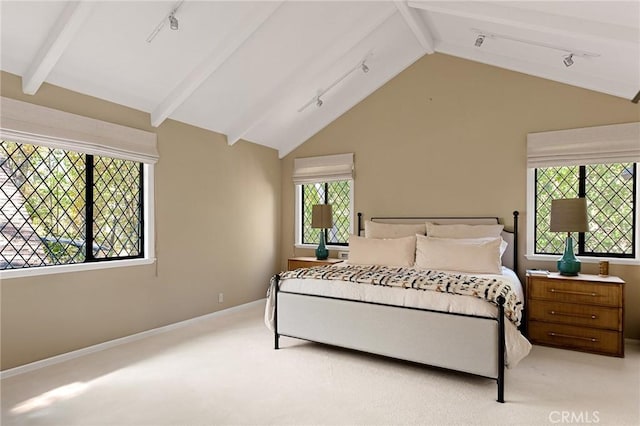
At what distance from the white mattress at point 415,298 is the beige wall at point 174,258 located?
131cm

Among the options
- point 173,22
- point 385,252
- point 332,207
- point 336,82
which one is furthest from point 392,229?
point 173,22

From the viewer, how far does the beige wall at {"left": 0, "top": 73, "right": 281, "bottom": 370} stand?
300 cm

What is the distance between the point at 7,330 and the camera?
283cm

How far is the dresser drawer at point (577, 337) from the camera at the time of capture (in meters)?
3.26

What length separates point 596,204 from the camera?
3.87 m

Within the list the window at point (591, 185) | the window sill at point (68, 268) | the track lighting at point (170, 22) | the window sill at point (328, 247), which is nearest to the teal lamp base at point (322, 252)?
the window sill at point (328, 247)

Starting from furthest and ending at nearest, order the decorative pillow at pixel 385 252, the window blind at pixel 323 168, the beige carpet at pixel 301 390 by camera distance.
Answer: the window blind at pixel 323 168, the decorative pillow at pixel 385 252, the beige carpet at pixel 301 390

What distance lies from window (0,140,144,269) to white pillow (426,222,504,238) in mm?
3263

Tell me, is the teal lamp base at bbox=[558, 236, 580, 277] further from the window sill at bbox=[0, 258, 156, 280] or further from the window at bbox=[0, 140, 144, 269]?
the window at bbox=[0, 140, 144, 269]

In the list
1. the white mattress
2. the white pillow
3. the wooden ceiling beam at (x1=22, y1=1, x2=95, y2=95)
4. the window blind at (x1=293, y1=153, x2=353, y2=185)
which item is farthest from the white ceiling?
the white mattress

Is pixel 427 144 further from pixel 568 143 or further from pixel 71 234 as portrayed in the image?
pixel 71 234

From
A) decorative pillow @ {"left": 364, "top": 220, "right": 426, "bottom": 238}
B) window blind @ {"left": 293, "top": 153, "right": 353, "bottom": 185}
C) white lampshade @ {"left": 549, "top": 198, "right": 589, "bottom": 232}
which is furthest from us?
window blind @ {"left": 293, "top": 153, "right": 353, "bottom": 185}

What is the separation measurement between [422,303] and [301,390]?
3.57ft

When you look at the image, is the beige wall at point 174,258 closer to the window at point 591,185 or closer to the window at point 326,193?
the window at point 326,193
